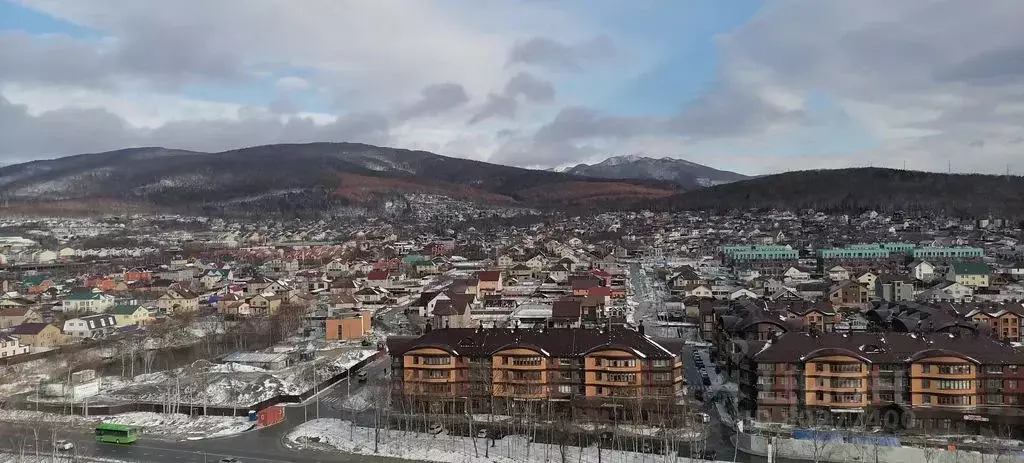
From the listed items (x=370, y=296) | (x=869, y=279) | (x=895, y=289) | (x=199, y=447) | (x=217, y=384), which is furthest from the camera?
(x=869, y=279)

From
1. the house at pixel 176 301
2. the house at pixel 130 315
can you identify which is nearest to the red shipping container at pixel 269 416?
the house at pixel 130 315

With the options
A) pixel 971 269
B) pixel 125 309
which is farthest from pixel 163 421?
pixel 971 269

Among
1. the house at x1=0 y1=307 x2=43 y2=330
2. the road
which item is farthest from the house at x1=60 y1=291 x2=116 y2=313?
the road

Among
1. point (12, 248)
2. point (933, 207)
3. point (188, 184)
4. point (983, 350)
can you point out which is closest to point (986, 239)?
point (933, 207)

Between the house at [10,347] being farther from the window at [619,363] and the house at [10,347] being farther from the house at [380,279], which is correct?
the window at [619,363]

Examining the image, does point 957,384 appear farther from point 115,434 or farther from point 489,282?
point 489,282

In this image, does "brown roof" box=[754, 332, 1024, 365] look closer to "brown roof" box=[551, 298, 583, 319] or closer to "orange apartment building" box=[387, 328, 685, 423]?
"orange apartment building" box=[387, 328, 685, 423]
